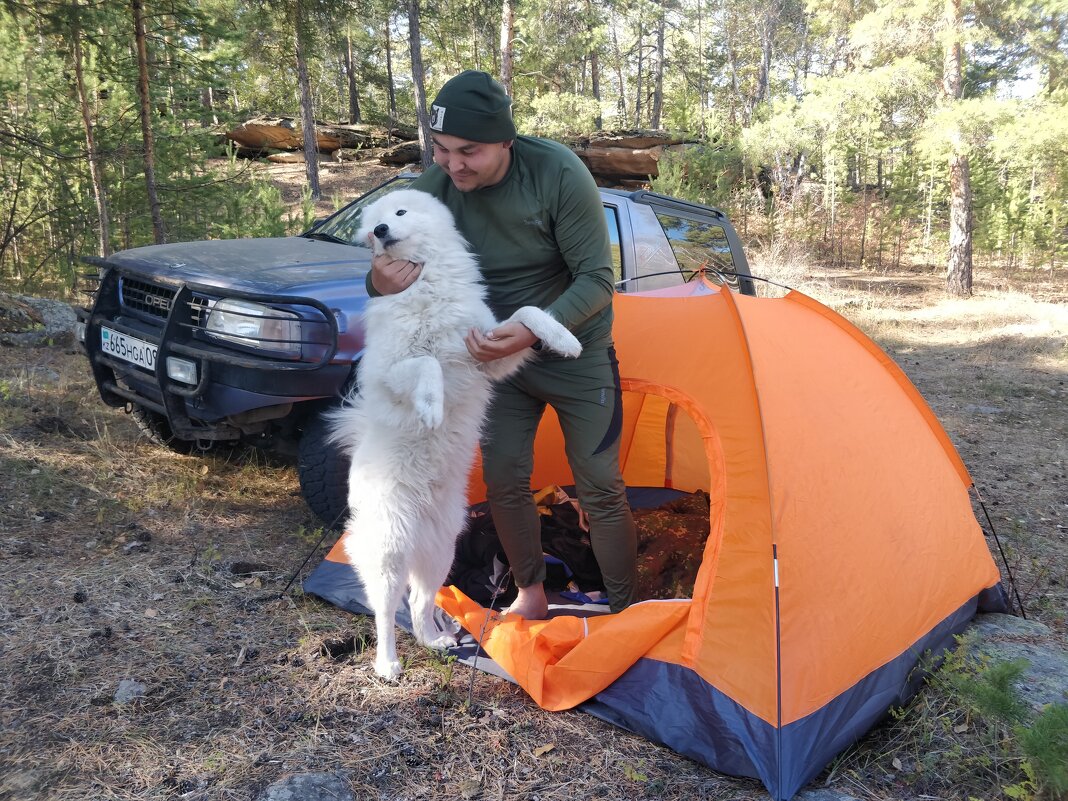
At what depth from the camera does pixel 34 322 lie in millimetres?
7852

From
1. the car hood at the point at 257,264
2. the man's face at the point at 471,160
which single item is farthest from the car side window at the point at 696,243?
the man's face at the point at 471,160

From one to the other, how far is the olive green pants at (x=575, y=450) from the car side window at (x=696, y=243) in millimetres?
2417

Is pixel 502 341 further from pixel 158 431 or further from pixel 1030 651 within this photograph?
pixel 158 431

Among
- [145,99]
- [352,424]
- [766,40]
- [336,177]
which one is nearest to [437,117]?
[352,424]

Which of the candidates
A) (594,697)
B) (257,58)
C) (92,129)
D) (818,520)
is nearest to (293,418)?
(594,697)

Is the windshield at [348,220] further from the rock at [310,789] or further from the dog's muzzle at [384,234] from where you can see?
the rock at [310,789]

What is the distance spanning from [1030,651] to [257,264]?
390 centimetres

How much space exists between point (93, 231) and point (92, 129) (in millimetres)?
1634

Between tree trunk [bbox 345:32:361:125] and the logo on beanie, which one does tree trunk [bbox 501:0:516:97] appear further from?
the logo on beanie

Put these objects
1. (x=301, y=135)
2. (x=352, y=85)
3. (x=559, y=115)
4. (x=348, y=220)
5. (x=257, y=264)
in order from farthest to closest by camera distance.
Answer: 1. (x=352, y=85)
2. (x=301, y=135)
3. (x=559, y=115)
4. (x=348, y=220)
5. (x=257, y=264)

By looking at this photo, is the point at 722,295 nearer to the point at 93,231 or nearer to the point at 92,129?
the point at 92,129

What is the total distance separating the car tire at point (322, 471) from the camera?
357 centimetres

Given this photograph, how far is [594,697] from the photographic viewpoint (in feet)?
8.61

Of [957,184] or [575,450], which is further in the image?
[957,184]
